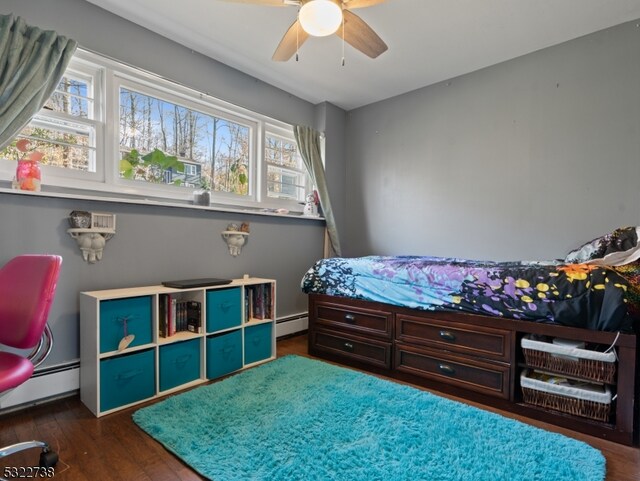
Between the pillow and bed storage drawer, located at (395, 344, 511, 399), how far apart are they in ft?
2.68

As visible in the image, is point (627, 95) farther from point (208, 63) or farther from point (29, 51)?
point (29, 51)

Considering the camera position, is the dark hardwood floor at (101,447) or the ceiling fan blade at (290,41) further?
the ceiling fan blade at (290,41)

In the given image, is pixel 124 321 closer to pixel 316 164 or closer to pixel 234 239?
pixel 234 239

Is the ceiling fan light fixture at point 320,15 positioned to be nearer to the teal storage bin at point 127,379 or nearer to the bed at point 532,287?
the bed at point 532,287

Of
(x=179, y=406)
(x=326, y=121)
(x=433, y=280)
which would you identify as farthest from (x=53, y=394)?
(x=326, y=121)

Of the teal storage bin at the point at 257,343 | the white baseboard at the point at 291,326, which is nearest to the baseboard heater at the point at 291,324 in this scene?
the white baseboard at the point at 291,326

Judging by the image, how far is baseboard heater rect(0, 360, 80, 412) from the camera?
1835 mm

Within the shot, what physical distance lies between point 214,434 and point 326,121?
3208 millimetres

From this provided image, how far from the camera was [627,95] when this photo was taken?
7.86 ft

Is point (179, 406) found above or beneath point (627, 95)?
beneath

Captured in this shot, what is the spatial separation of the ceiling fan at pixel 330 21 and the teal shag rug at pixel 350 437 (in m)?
2.03

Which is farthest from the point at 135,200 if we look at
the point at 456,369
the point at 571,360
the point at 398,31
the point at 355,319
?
the point at 571,360

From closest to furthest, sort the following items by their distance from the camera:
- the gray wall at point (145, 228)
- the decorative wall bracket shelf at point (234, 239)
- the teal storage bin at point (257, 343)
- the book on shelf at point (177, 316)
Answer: the gray wall at point (145, 228) < the book on shelf at point (177, 316) < the teal storage bin at point (257, 343) < the decorative wall bracket shelf at point (234, 239)

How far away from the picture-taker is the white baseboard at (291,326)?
3.31 meters
